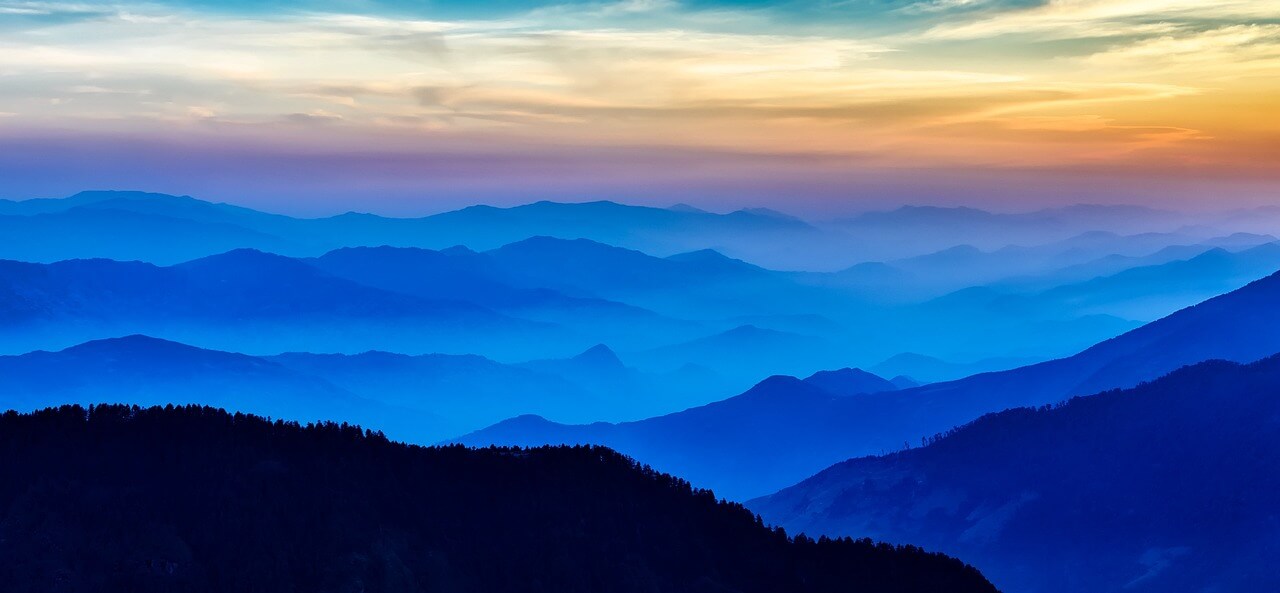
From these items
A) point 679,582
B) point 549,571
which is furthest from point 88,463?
point 679,582

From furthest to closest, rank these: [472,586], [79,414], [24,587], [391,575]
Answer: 1. [79,414]
2. [472,586]
3. [391,575]
4. [24,587]

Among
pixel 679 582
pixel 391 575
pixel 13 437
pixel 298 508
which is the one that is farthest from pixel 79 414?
pixel 679 582

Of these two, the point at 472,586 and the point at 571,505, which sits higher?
the point at 571,505

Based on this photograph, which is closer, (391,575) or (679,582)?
(391,575)

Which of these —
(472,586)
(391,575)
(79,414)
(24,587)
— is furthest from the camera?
(79,414)

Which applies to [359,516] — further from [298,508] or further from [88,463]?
[88,463]

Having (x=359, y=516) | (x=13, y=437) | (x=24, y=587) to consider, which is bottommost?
(x=24, y=587)

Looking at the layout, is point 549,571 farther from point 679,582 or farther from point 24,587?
point 24,587
